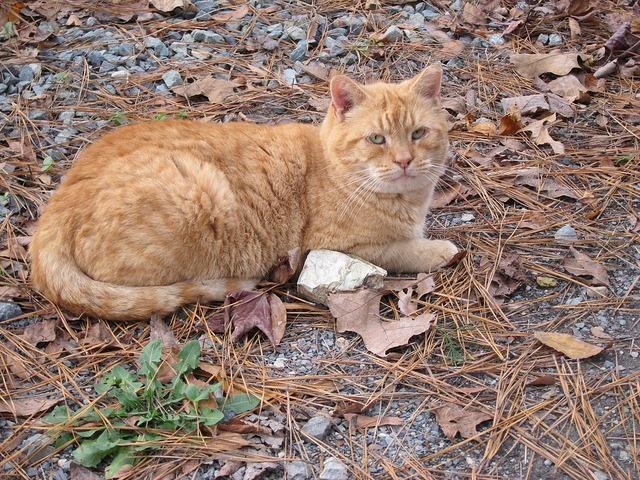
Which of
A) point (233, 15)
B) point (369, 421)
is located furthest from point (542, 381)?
point (233, 15)

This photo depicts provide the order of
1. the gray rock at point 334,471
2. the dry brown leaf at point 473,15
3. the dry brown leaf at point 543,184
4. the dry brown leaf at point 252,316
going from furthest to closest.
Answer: the dry brown leaf at point 473,15, the dry brown leaf at point 543,184, the dry brown leaf at point 252,316, the gray rock at point 334,471

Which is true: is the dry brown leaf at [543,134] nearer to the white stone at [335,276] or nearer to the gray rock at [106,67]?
the white stone at [335,276]

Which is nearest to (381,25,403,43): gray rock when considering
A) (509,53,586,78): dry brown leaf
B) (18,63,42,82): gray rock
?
(509,53,586,78): dry brown leaf

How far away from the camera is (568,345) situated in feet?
10.2

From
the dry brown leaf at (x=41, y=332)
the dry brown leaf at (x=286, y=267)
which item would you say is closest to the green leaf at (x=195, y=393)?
the dry brown leaf at (x=41, y=332)

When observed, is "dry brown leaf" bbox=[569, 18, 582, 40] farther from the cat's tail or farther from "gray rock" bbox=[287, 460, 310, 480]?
"gray rock" bbox=[287, 460, 310, 480]

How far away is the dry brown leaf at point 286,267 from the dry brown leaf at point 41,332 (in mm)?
1187

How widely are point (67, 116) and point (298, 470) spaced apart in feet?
10.7

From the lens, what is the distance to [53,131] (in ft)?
15.4

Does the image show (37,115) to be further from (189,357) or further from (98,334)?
(189,357)

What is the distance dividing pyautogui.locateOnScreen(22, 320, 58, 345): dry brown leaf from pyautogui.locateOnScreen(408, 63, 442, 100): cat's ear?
91.4 inches

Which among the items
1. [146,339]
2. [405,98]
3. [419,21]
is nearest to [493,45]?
[419,21]

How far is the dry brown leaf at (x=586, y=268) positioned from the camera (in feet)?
11.6

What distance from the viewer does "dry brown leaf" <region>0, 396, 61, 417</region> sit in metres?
2.96
